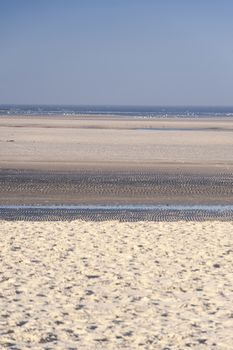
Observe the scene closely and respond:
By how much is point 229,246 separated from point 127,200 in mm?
7291

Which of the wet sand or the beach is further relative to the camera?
the wet sand

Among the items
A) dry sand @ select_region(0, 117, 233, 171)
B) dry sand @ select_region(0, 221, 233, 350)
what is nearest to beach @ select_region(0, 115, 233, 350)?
dry sand @ select_region(0, 221, 233, 350)

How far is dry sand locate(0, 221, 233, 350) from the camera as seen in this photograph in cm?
758

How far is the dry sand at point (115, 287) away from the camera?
24.9ft

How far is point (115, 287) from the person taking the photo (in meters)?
9.63

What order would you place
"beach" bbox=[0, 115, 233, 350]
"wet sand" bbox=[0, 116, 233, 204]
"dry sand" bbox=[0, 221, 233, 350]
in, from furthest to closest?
"wet sand" bbox=[0, 116, 233, 204]
"beach" bbox=[0, 115, 233, 350]
"dry sand" bbox=[0, 221, 233, 350]

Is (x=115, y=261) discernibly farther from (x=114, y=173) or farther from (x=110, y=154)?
(x=110, y=154)

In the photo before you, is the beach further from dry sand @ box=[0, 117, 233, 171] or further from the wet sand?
dry sand @ box=[0, 117, 233, 171]

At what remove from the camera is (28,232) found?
13844 mm

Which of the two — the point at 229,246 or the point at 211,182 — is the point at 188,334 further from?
the point at 211,182

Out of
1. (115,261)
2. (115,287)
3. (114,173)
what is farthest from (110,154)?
(115,287)

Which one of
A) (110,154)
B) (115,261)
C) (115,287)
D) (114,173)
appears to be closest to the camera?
(115,287)

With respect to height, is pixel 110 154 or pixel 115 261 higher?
pixel 115 261

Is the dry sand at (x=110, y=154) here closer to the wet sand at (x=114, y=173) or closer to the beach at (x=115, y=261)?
the wet sand at (x=114, y=173)
